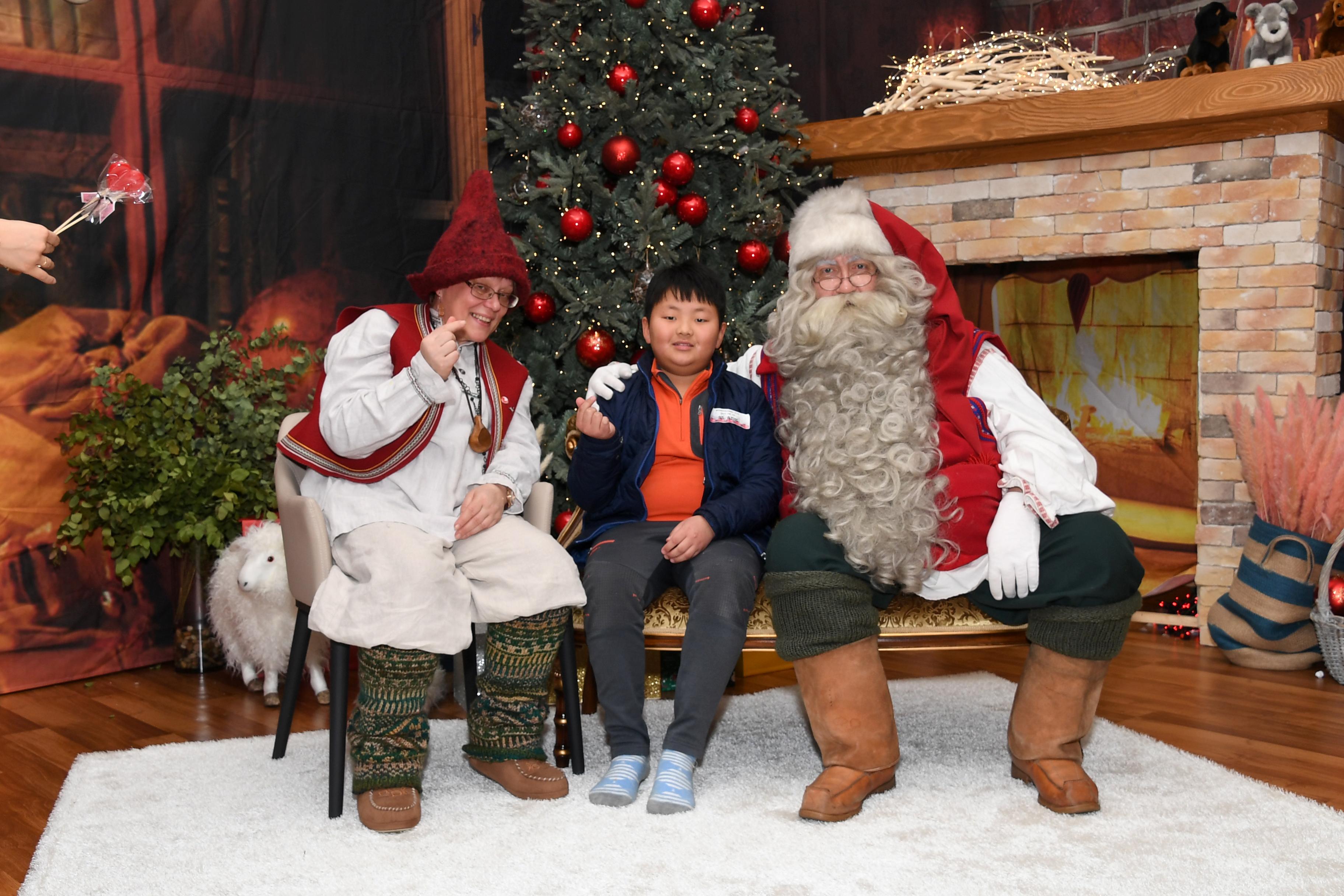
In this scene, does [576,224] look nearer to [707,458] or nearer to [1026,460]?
[707,458]

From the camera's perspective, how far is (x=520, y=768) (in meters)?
2.46

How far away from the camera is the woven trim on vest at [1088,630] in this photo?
234 centimetres

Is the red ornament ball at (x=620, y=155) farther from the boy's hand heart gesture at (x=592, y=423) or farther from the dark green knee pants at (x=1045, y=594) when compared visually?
the dark green knee pants at (x=1045, y=594)

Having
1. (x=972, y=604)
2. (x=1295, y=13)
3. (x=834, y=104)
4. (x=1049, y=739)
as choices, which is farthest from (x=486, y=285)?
(x=1295, y=13)

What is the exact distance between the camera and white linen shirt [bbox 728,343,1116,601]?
2391 mm

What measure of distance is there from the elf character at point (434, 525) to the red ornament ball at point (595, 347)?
858 mm

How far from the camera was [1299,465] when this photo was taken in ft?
11.5

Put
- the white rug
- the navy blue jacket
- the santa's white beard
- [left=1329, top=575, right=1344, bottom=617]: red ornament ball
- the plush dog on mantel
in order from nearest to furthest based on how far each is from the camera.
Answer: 1. the white rug
2. the santa's white beard
3. the navy blue jacket
4. [left=1329, top=575, right=1344, bottom=617]: red ornament ball
5. the plush dog on mantel

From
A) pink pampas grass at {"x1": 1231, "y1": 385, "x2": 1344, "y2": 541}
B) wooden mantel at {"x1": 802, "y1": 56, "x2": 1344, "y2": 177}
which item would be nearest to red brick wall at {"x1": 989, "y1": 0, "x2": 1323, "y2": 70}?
wooden mantel at {"x1": 802, "y1": 56, "x2": 1344, "y2": 177}

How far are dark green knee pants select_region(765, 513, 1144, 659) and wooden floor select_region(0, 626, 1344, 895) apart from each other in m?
0.60

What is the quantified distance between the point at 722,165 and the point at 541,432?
1077mm

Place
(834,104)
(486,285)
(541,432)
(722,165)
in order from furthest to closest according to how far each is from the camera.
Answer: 1. (834,104)
2. (722,165)
3. (541,432)
4. (486,285)

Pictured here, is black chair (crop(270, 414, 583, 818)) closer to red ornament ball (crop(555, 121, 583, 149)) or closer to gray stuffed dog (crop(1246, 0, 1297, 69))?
red ornament ball (crop(555, 121, 583, 149))

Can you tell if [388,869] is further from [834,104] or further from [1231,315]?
[834,104]
